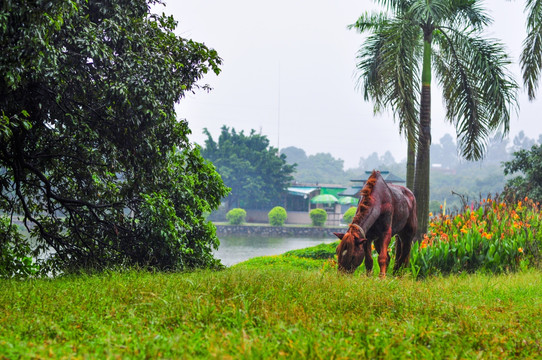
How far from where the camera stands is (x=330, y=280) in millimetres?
6215

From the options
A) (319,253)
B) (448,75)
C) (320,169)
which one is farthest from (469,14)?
(320,169)

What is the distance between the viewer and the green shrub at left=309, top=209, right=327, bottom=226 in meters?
41.1

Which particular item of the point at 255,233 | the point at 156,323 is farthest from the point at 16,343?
the point at 255,233

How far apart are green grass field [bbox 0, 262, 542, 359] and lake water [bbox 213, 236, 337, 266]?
21.7 m

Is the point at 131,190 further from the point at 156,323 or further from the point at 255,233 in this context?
the point at 255,233

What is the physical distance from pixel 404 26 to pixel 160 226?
7.05 m

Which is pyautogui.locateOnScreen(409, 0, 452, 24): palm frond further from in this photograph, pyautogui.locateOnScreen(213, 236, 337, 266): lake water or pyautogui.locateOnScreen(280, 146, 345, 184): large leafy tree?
pyautogui.locateOnScreen(280, 146, 345, 184): large leafy tree

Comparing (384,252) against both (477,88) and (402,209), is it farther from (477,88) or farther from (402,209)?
(477,88)

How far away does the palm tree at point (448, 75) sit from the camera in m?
11.7

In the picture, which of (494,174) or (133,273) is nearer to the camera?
(133,273)

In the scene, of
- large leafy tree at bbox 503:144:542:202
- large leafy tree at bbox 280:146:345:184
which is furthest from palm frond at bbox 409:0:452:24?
large leafy tree at bbox 280:146:345:184

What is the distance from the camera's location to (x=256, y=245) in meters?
34.9

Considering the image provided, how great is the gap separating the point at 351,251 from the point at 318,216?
33.7 meters

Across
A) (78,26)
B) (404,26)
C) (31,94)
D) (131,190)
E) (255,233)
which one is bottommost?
(255,233)
